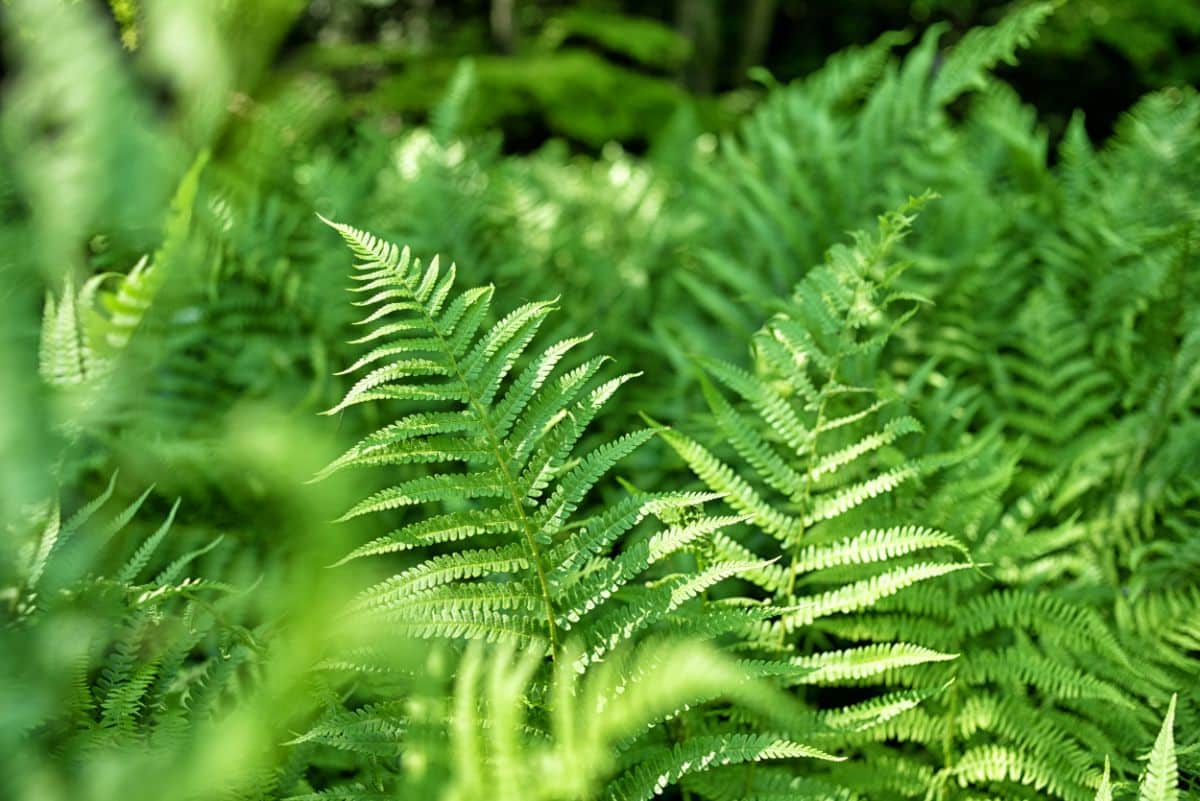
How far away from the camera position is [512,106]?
412cm

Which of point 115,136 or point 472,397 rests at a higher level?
point 115,136

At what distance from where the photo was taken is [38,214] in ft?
3.85

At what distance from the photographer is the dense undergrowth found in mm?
681

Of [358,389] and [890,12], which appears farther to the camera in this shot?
[890,12]

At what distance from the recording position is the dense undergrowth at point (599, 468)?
0.68 meters

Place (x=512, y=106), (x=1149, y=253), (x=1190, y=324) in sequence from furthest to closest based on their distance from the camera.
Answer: (x=512, y=106)
(x=1149, y=253)
(x=1190, y=324)

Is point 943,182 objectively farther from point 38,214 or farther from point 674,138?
point 38,214

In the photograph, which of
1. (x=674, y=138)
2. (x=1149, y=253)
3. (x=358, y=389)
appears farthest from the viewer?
(x=674, y=138)

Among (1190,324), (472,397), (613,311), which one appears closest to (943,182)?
(1190,324)

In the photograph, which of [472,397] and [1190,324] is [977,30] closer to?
[1190,324]

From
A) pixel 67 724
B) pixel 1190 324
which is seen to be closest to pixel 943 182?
pixel 1190 324

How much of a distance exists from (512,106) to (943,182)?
276 cm

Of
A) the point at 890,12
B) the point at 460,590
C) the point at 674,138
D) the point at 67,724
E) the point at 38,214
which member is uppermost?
the point at 890,12

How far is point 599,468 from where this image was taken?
72 cm
